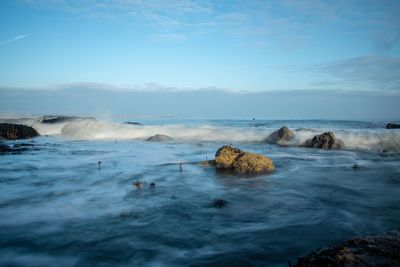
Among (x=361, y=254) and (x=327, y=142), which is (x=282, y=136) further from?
(x=361, y=254)

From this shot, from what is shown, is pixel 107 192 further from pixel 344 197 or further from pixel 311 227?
pixel 344 197

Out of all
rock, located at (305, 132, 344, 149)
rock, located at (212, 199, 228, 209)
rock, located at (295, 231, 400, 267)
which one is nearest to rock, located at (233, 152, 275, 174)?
rock, located at (212, 199, 228, 209)

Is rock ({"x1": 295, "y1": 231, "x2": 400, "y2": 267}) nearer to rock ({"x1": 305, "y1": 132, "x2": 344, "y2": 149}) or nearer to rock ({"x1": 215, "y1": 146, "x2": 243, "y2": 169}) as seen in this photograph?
rock ({"x1": 215, "y1": 146, "x2": 243, "y2": 169})

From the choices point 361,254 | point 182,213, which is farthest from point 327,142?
point 361,254

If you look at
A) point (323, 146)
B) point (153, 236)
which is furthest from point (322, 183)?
point (323, 146)

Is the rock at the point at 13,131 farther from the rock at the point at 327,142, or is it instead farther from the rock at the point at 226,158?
the rock at the point at 327,142

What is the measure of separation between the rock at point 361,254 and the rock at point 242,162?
501 centimetres

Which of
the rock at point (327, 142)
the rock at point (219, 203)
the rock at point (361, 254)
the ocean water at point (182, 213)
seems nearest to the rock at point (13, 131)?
the ocean water at point (182, 213)

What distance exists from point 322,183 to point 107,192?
412 cm

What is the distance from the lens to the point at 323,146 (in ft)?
44.9

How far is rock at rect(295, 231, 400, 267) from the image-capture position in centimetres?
216

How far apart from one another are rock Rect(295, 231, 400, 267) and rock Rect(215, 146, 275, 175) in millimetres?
5015

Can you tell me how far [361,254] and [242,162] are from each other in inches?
222

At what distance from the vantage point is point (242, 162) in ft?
25.9
